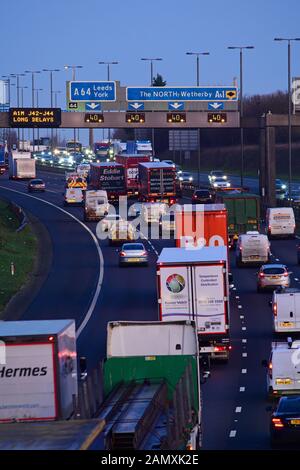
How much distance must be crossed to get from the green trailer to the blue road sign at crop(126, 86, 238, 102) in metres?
22.9

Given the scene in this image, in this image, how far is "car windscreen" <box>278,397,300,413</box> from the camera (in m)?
24.5

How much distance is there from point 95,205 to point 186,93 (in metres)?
9.81

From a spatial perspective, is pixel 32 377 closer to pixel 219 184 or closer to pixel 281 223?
pixel 281 223

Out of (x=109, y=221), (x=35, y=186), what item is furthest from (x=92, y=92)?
(x=35, y=186)

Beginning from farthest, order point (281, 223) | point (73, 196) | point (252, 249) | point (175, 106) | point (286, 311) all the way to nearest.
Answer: point (73, 196), point (175, 106), point (281, 223), point (252, 249), point (286, 311)

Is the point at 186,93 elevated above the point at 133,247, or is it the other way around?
the point at 186,93

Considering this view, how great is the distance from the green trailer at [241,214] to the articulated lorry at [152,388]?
42.1 meters

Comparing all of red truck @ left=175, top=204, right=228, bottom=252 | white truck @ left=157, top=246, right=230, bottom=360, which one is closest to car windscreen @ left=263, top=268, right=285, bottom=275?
red truck @ left=175, top=204, right=228, bottom=252

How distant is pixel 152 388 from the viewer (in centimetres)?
2197

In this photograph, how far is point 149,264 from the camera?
212 feet

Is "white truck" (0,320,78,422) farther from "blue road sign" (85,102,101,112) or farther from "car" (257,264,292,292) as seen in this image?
"blue road sign" (85,102,101,112)

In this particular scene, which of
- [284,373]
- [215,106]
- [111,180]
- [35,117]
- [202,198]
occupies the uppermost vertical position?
[215,106]
